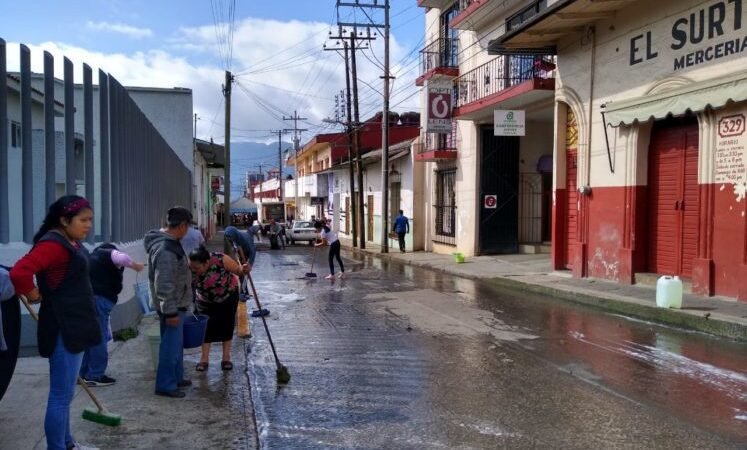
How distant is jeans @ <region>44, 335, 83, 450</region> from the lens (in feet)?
12.8

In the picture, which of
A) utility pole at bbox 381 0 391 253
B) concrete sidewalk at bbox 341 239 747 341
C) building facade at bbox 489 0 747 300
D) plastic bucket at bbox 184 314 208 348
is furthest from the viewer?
utility pole at bbox 381 0 391 253

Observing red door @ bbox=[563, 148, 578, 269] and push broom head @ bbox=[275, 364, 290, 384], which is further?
red door @ bbox=[563, 148, 578, 269]

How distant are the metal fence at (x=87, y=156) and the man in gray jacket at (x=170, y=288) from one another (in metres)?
1.97

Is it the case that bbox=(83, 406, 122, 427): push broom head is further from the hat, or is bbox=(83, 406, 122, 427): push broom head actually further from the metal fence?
the metal fence

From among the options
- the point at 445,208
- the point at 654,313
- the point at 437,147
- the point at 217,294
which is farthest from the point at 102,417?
the point at 445,208

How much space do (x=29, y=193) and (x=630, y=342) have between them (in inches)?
291

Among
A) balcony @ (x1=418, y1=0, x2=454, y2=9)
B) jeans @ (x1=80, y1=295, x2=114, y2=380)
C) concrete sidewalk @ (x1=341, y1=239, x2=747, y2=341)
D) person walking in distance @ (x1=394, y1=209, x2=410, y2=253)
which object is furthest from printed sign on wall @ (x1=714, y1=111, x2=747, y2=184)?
person walking in distance @ (x1=394, y1=209, x2=410, y2=253)

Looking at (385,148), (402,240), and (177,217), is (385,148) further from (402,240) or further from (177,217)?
(177,217)

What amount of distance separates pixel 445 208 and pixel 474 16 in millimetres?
7721

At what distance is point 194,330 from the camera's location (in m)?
5.94

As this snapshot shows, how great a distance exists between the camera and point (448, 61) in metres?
24.6

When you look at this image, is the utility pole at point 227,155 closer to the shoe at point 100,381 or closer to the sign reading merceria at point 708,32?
the sign reading merceria at point 708,32

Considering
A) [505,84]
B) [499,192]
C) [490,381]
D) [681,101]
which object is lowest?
[490,381]

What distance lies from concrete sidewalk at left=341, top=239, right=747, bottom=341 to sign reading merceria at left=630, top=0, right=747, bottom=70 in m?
4.14
